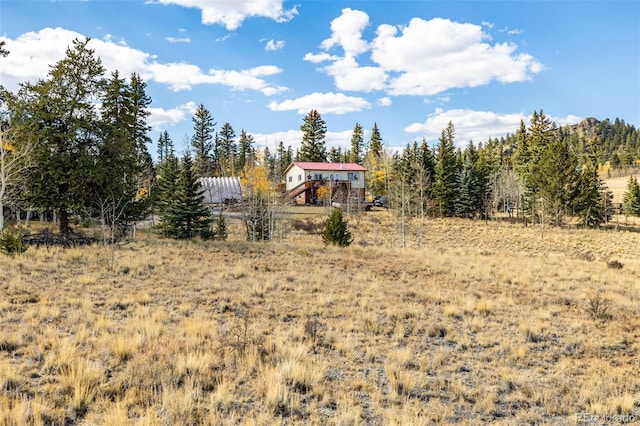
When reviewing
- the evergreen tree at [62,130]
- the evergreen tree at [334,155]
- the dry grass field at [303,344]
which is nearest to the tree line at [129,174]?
the evergreen tree at [62,130]

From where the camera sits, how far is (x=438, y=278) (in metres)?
15.5

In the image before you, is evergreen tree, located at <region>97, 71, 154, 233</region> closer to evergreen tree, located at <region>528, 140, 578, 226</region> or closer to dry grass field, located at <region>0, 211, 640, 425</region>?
dry grass field, located at <region>0, 211, 640, 425</region>

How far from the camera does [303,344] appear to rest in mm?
7586

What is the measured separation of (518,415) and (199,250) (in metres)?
16.3

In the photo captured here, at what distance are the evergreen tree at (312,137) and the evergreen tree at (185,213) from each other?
5020cm

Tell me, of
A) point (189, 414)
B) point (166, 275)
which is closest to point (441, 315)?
point (189, 414)

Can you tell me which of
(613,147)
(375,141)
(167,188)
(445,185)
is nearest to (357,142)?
(375,141)

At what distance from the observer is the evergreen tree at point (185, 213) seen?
27.4 m

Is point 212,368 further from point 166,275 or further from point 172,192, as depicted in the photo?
point 172,192

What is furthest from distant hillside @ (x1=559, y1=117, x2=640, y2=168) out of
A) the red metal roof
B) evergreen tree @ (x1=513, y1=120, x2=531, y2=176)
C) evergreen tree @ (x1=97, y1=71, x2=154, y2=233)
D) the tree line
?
evergreen tree @ (x1=97, y1=71, x2=154, y2=233)

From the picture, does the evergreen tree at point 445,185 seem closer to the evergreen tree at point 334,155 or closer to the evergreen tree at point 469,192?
the evergreen tree at point 469,192

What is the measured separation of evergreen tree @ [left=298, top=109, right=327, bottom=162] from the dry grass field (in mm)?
62432

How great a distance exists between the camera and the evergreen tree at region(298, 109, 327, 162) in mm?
77250

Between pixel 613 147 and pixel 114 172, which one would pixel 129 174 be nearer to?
pixel 114 172
